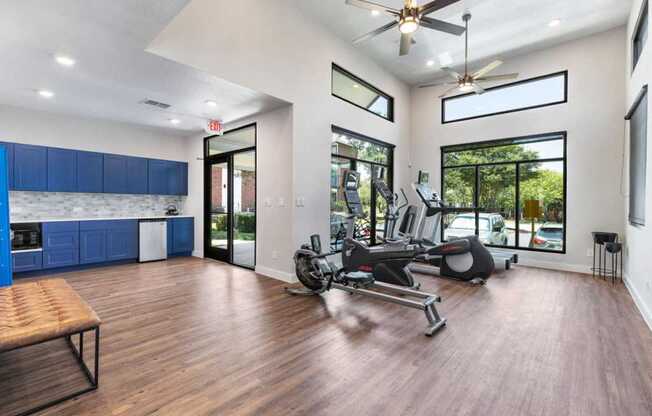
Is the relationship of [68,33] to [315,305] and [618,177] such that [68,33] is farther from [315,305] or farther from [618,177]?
[618,177]

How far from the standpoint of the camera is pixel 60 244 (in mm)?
4957

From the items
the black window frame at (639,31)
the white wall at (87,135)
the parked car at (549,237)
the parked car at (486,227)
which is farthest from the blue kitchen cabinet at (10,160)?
the parked car at (549,237)

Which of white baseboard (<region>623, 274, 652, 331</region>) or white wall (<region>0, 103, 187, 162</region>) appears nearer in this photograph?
white baseboard (<region>623, 274, 652, 331</region>)

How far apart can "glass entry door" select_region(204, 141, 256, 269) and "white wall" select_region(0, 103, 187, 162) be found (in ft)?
3.55

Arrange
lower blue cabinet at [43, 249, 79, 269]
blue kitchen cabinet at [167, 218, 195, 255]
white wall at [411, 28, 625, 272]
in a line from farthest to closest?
blue kitchen cabinet at [167, 218, 195, 255], white wall at [411, 28, 625, 272], lower blue cabinet at [43, 249, 79, 269]

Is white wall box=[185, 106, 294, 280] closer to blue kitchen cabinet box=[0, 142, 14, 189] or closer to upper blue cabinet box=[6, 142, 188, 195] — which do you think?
upper blue cabinet box=[6, 142, 188, 195]

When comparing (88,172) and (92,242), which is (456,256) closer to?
(92,242)

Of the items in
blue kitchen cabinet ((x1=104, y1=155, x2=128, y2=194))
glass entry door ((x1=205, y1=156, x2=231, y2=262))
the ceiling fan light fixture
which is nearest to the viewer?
the ceiling fan light fixture

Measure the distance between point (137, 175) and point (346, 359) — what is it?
19.1 feet

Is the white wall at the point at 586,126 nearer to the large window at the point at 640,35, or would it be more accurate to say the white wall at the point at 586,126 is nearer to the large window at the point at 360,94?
the large window at the point at 640,35

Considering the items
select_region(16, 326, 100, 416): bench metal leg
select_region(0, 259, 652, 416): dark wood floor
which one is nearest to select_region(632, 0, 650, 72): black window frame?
select_region(0, 259, 652, 416): dark wood floor

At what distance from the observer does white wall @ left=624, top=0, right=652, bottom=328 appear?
3.07 m

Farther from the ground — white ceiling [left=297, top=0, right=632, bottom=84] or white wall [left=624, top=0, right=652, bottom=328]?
white ceiling [left=297, top=0, right=632, bottom=84]

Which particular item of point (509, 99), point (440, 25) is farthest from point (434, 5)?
point (509, 99)
